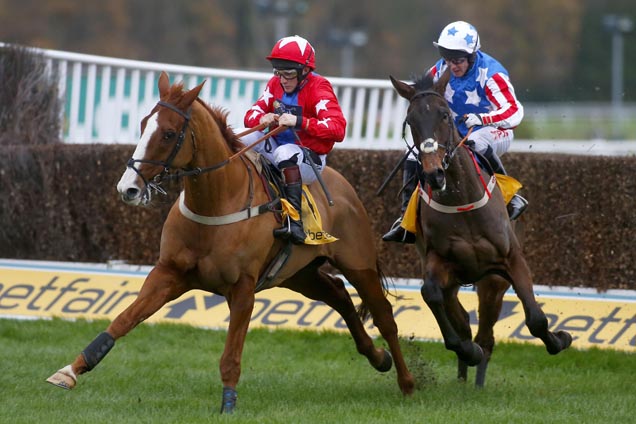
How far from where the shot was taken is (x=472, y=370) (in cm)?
920

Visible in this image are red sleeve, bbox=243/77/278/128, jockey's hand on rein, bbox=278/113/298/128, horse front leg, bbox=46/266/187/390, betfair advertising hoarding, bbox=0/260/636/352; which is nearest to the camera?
horse front leg, bbox=46/266/187/390

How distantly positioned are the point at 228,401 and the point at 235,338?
0.36 m

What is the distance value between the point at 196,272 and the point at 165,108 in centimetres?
99

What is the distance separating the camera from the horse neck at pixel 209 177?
22.9 ft

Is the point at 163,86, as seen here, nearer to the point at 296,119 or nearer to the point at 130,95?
the point at 296,119

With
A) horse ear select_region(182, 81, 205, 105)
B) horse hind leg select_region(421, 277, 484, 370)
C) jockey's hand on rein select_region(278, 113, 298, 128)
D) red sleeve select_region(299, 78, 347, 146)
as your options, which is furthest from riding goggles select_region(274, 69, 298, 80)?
horse hind leg select_region(421, 277, 484, 370)

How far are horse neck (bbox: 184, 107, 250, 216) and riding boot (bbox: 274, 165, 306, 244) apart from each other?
37cm

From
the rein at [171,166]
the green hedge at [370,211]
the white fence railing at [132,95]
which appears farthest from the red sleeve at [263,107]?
the white fence railing at [132,95]

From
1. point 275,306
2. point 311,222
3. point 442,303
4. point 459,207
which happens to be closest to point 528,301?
point 442,303

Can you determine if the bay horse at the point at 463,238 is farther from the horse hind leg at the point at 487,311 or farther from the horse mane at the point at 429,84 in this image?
the horse hind leg at the point at 487,311

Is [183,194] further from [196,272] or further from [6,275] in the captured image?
[6,275]

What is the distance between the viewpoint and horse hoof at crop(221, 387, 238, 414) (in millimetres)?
6969

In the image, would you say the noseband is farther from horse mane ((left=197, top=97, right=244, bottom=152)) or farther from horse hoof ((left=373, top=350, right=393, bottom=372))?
horse hoof ((left=373, top=350, right=393, bottom=372))

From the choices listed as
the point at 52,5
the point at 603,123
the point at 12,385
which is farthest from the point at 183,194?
the point at 52,5
